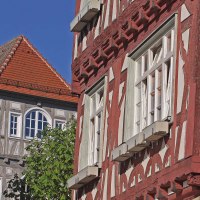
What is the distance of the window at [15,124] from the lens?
48284 mm

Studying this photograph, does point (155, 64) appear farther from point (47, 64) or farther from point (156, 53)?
point (47, 64)

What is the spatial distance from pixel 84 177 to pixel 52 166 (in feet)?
42.3

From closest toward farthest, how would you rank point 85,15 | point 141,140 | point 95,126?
point 141,140 → point 95,126 → point 85,15

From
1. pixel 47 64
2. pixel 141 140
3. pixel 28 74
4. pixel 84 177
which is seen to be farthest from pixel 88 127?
pixel 47 64

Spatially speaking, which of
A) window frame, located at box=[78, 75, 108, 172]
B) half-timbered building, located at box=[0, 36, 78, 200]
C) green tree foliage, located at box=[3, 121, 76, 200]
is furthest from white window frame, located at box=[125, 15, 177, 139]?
half-timbered building, located at box=[0, 36, 78, 200]

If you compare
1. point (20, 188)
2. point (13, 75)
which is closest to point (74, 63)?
point (20, 188)

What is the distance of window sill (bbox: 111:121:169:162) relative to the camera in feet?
58.1

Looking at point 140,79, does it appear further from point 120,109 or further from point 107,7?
point 107,7

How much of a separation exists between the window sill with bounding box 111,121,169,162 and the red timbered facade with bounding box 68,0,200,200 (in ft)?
0.05

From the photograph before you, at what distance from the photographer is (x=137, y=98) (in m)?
19.6

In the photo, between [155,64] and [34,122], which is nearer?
[155,64]

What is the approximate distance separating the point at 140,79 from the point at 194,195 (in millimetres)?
3294

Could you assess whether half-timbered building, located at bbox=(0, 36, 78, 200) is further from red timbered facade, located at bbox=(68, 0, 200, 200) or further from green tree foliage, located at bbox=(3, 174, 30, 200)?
red timbered facade, located at bbox=(68, 0, 200, 200)

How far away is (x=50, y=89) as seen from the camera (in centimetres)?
4938
